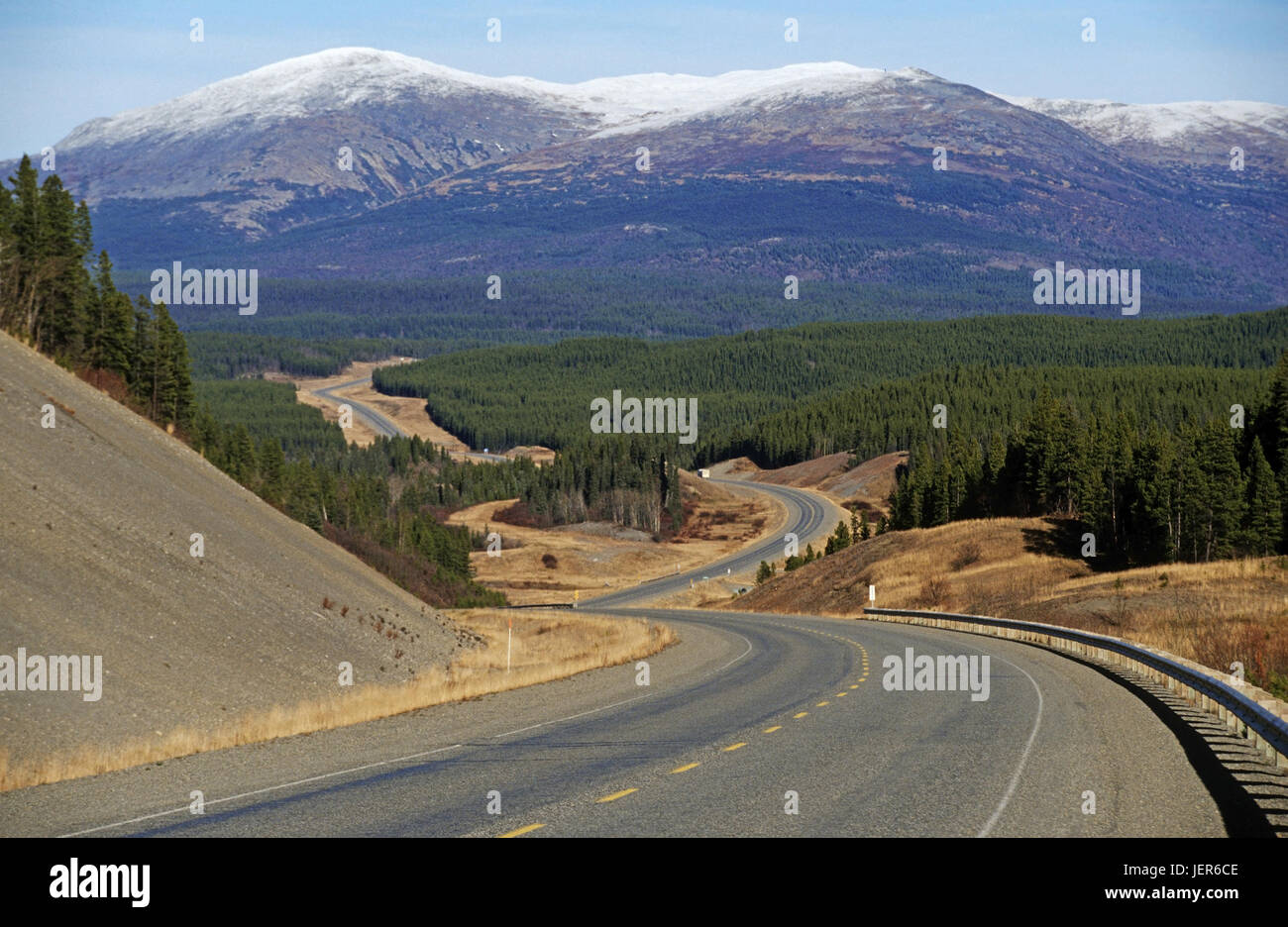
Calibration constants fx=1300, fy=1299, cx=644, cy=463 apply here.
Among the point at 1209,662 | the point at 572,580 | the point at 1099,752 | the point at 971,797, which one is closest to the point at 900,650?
the point at 1209,662

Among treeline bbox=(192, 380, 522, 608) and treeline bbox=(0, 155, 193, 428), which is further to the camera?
Result: treeline bbox=(192, 380, 522, 608)

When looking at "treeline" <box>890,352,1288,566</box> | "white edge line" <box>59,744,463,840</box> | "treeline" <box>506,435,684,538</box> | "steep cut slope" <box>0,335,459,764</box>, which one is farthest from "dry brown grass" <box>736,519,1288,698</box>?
"treeline" <box>506,435,684,538</box>

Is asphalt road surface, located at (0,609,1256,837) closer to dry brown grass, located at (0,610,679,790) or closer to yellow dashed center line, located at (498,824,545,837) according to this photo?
yellow dashed center line, located at (498,824,545,837)

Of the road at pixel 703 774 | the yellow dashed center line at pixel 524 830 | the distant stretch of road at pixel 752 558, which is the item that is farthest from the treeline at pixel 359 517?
the yellow dashed center line at pixel 524 830

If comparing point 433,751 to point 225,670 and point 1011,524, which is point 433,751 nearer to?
point 225,670

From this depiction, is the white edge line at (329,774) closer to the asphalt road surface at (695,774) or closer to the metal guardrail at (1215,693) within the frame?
the asphalt road surface at (695,774)

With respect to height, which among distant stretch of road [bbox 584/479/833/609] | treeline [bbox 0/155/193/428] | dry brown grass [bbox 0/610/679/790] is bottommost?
distant stretch of road [bbox 584/479/833/609]
